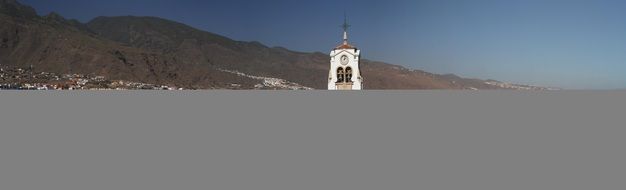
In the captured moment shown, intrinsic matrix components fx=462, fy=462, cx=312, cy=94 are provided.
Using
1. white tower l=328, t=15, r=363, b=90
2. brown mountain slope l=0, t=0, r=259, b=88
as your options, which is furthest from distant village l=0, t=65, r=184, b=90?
white tower l=328, t=15, r=363, b=90

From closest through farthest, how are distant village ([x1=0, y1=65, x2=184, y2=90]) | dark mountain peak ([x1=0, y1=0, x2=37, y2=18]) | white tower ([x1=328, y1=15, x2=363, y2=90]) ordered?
white tower ([x1=328, y1=15, x2=363, y2=90]) → distant village ([x1=0, y1=65, x2=184, y2=90]) → dark mountain peak ([x1=0, y1=0, x2=37, y2=18])

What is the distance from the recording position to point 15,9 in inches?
7480

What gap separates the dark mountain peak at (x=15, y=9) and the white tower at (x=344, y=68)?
605ft

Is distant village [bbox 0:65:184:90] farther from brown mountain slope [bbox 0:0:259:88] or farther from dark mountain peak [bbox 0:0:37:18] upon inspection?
dark mountain peak [bbox 0:0:37:18]

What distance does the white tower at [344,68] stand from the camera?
3728 cm

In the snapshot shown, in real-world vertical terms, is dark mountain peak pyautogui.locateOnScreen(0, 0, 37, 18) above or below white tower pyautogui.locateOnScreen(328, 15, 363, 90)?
above

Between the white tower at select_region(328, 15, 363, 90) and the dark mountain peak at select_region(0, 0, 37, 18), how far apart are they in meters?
184

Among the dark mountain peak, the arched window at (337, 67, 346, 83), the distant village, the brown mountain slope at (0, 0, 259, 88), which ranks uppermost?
the dark mountain peak

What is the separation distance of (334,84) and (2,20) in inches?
6551

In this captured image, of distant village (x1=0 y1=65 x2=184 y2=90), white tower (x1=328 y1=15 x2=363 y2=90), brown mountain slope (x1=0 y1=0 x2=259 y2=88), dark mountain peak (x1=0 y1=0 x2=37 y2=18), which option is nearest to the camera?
white tower (x1=328 y1=15 x2=363 y2=90)

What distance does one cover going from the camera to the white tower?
37281 mm

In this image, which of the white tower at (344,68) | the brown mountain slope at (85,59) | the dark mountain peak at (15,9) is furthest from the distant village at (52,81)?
the white tower at (344,68)

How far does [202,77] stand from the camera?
536ft

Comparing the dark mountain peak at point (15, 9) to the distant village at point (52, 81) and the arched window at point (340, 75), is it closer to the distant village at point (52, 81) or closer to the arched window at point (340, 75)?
the distant village at point (52, 81)
